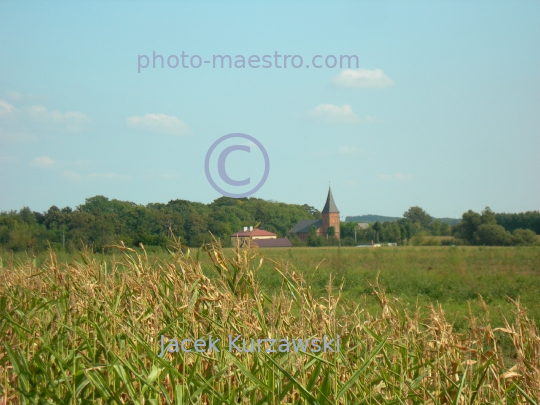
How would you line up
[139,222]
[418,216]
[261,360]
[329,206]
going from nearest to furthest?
[261,360] → [139,222] → [329,206] → [418,216]

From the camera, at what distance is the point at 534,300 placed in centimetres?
1184

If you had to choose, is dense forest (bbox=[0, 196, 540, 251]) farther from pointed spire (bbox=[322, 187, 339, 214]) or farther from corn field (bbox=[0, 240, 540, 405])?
pointed spire (bbox=[322, 187, 339, 214])

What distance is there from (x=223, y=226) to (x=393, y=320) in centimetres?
396

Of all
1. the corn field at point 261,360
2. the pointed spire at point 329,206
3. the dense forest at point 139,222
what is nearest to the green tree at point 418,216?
the pointed spire at point 329,206

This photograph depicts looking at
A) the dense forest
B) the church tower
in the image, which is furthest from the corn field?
the church tower

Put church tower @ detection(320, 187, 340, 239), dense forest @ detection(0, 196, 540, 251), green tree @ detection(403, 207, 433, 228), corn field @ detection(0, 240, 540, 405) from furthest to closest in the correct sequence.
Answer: green tree @ detection(403, 207, 433, 228) < church tower @ detection(320, 187, 340, 239) < dense forest @ detection(0, 196, 540, 251) < corn field @ detection(0, 240, 540, 405)

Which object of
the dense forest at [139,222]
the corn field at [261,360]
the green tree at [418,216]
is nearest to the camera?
the corn field at [261,360]

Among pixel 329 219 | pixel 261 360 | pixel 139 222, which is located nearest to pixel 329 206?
pixel 329 219

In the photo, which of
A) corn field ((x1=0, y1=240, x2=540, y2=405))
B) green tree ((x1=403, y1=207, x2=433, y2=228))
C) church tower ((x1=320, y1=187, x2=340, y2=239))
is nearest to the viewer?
corn field ((x1=0, y1=240, x2=540, y2=405))

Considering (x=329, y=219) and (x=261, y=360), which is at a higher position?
(x=329, y=219)

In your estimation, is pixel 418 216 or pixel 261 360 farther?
pixel 418 216

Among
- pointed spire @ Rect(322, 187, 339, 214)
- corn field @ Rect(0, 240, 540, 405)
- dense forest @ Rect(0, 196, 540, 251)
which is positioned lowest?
corn field @ Rect(0, 240, 540, 405)

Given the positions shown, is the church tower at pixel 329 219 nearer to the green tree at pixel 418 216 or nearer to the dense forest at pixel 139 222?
the dense forest at pixel 139 222

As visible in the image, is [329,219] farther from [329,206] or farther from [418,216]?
[418,216]
